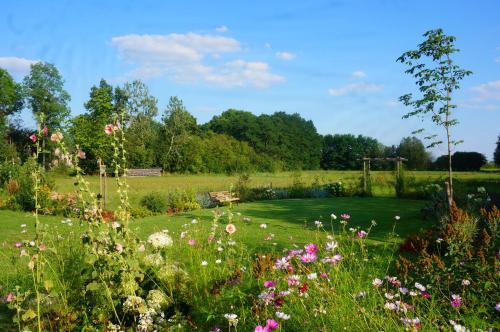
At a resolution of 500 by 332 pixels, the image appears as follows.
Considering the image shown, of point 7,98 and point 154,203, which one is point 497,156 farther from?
point 7,98

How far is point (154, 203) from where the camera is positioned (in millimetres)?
14461

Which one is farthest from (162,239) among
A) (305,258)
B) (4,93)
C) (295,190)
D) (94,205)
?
(4,93)

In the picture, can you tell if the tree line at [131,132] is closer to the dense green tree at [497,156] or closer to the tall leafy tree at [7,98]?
the tall leafy tree at [7,98]

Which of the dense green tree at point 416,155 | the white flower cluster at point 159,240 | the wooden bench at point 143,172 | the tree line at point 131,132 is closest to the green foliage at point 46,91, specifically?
the tree line at point 131,132

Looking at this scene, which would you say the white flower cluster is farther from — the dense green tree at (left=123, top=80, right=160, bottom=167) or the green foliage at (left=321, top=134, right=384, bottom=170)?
the green foliage at (left=321, top=134, right=384, bottom=170)

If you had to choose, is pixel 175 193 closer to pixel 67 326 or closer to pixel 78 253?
pixel 78 253

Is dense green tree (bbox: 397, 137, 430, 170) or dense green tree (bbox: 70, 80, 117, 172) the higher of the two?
dense green tree (bbox: 70, 80, 117, 172)

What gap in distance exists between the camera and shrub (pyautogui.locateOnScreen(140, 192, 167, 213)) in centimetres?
1441

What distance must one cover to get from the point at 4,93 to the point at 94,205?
161ft

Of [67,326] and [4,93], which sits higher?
[4,93]

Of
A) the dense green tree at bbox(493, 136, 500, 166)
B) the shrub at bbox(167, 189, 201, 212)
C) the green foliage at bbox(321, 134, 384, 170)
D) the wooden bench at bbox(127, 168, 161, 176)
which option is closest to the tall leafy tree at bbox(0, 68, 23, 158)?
the wooden bench at bbox(127, 168, 161, 176)

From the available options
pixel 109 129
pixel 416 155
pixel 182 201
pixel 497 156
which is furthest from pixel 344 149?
pixel 109 129

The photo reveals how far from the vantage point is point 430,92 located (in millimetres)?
11602

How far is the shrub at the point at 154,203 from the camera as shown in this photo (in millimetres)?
14414
